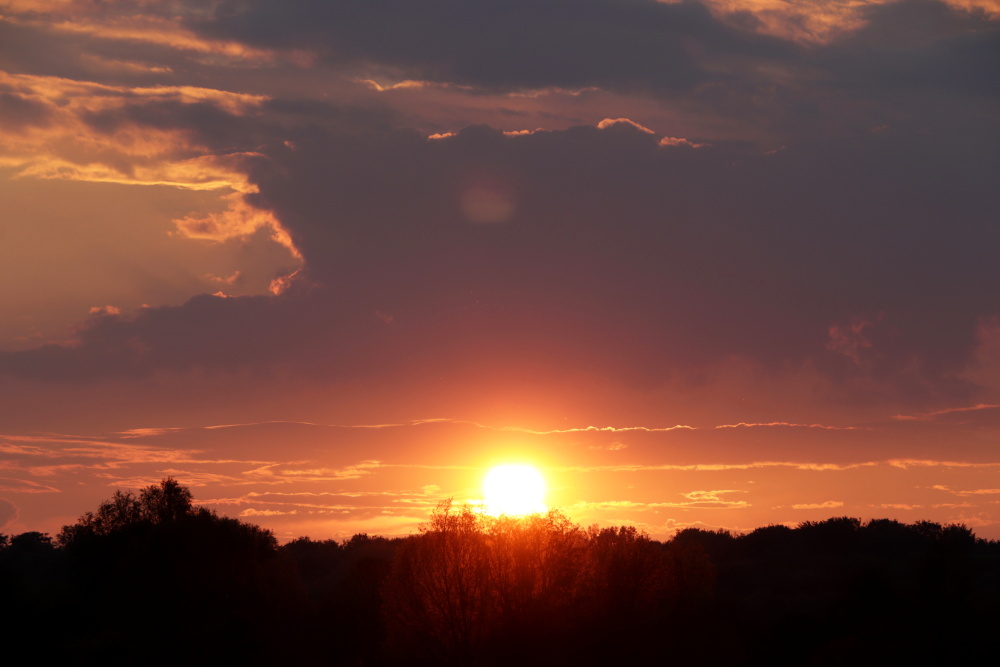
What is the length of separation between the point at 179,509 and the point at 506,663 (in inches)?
1732

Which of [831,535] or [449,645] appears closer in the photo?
[449,645]

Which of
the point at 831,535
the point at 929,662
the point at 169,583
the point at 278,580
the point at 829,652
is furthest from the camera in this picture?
the point at 831,535

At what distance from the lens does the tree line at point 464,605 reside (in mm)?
87875

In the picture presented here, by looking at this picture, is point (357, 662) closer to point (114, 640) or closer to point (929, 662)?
point (114, 640)

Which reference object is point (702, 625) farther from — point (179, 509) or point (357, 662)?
point (179, 509)

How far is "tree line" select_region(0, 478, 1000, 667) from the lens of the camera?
288ft

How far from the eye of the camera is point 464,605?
296 feet

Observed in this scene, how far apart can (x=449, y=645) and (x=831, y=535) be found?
3720 inches

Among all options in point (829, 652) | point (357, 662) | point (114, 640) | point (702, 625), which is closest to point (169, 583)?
point (114, 640)

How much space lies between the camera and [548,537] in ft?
322

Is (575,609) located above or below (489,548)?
below

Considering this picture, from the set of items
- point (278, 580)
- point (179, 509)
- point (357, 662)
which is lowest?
point (357, 662)

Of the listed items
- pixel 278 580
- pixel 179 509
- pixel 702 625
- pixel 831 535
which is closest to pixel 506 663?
pixel 702 625

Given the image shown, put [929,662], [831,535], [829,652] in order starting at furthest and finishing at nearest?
[831,535] < [829,652] < [929,662]
